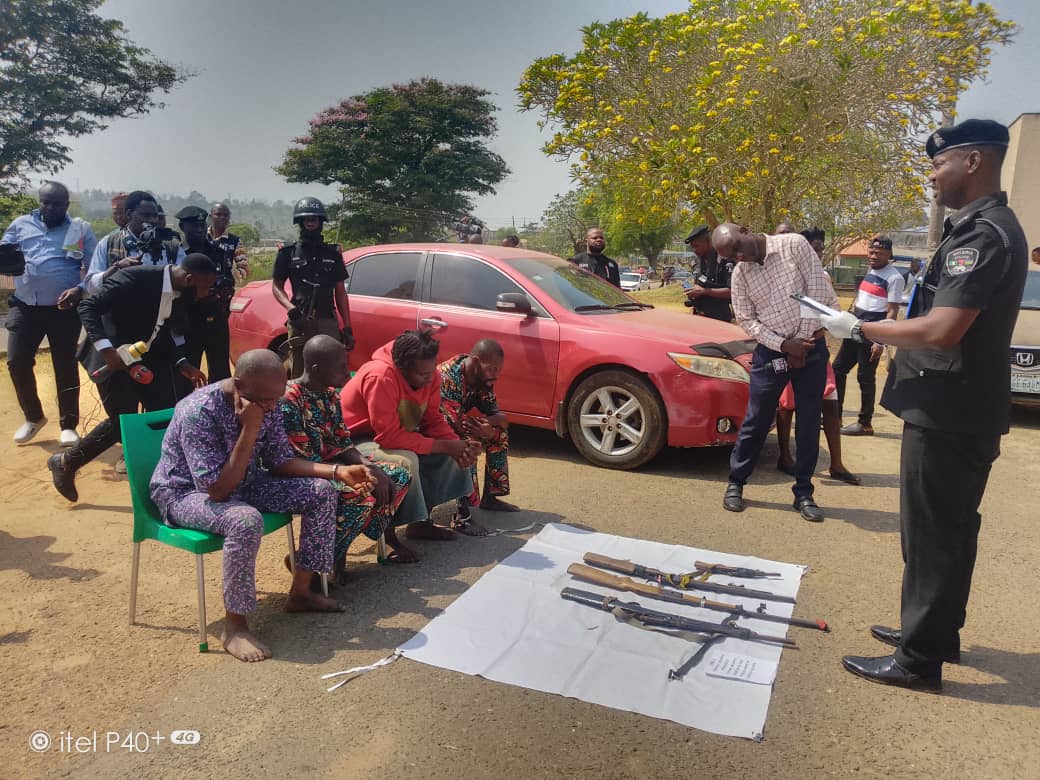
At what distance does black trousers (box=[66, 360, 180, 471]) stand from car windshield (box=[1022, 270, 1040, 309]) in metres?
9.03

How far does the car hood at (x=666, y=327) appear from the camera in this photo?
5.98 metres

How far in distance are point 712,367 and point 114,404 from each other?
4.06m

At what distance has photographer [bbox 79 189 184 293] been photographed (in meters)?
5.45

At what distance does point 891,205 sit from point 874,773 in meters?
20.3

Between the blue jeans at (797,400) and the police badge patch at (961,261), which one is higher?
the police badge patch at (961,261)

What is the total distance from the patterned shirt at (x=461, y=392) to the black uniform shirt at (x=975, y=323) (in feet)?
8.52

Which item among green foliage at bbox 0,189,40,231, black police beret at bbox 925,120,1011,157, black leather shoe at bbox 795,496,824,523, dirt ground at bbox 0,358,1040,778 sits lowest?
dirt ground at bbox 0,358,1040,778

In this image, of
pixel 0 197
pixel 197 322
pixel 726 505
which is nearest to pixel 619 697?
pixel 726 505

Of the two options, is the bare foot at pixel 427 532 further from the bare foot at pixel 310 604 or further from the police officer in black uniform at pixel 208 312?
the police officer in black uniform at pixel 208 312

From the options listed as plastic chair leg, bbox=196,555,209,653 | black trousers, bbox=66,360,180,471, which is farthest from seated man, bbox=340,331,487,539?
black trousers, bbox=66,360,180,471

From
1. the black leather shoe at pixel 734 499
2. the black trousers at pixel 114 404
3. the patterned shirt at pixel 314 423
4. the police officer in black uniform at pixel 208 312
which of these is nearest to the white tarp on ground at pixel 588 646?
the black leather shoe at pixel 734 499

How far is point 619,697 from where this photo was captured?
3.02 m

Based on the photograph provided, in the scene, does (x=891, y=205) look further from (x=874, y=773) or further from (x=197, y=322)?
(x=874, y=773)

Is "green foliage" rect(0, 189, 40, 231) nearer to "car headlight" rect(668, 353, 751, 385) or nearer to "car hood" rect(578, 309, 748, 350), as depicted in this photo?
"car hood" rect(578, 309, 748, 350)
